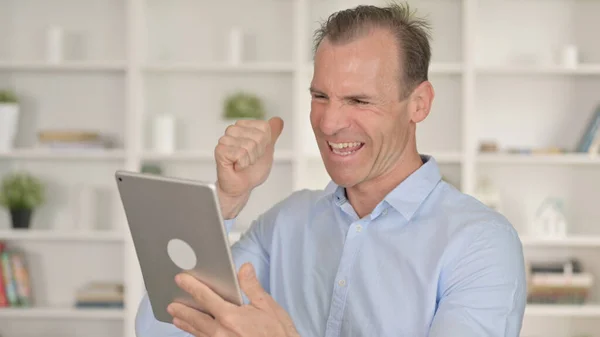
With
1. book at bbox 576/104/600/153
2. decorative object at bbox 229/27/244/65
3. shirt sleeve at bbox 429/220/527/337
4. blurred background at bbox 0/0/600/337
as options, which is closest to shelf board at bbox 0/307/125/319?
blurred background at bbox 0/0/600/337

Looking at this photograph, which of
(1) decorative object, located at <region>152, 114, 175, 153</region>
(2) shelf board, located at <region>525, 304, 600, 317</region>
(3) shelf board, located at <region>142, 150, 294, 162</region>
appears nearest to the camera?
(2) shelf board, located at <region>525, 304, 600, 317</region>

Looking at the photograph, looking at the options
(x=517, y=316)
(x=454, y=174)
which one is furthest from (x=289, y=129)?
(x=517, y=316)

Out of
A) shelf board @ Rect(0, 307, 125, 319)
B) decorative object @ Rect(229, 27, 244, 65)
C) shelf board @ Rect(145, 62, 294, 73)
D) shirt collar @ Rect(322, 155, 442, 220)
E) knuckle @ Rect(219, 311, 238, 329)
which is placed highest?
decorative object @ Rect(229, 27, 244, 65)

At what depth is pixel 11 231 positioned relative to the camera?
14.7 feet

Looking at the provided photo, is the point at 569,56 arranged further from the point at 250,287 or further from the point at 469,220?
the point at 250,287

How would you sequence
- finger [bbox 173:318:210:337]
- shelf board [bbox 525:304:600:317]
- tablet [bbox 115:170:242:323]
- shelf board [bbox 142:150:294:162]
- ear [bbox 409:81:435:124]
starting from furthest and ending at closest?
shelf board [bbox 142:150:294:162] → shelf board [bbox 525:304:600:317] → ear [bbox 409:81:435:124] → finger [bbox 173:318:210:337] → tablet [bbox 115:170:242:323]

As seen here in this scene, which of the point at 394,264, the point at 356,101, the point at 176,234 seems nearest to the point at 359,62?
the point at 356,101

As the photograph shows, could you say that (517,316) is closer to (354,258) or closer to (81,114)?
(354,258)

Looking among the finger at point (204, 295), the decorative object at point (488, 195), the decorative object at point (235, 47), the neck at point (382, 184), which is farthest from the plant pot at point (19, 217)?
the finger at point (204, 295)

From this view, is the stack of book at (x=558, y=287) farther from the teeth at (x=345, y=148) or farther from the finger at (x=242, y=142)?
the finger at (x=242, y=142)

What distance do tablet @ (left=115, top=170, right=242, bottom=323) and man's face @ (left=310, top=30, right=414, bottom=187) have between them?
1.40 feet

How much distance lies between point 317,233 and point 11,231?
115 inches

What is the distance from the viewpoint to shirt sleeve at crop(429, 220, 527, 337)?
61.5 inches

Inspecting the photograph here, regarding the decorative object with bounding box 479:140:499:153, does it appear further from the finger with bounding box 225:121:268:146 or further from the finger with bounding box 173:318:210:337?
the finger with bounding box 173:318:210:337
